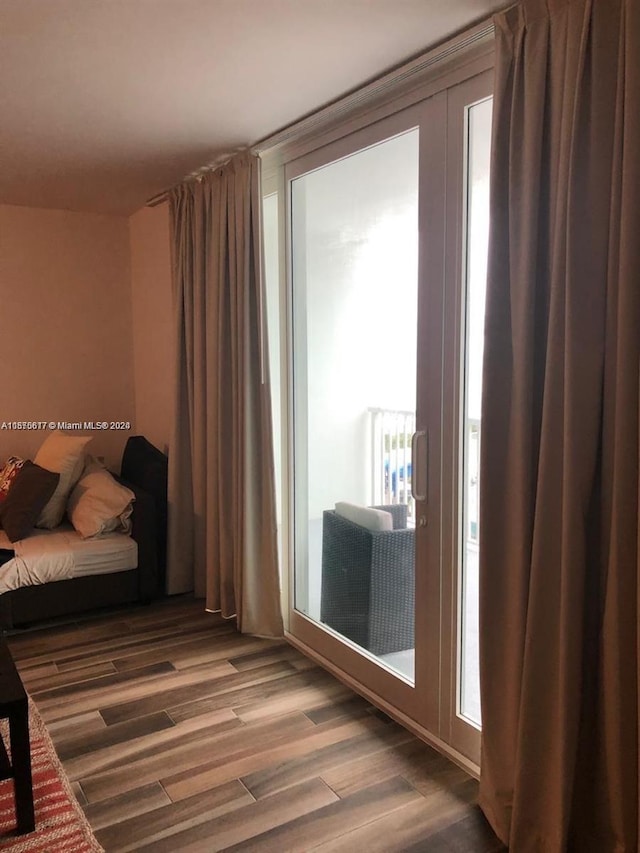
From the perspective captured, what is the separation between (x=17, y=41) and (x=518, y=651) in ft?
8.24

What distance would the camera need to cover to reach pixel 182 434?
13.9 feet

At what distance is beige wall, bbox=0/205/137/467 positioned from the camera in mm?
4855

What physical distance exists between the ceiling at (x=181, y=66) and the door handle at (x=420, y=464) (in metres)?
1.35

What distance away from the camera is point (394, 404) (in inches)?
119

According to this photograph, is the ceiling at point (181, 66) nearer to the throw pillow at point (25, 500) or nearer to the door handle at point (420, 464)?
the door handle at point (420, 464)

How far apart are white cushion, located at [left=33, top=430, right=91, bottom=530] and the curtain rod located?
179cm

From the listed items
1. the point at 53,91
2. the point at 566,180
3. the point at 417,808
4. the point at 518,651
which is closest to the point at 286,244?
the point at 53,91

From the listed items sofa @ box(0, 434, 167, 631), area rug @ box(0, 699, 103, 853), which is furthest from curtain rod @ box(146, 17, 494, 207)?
area rug @ box(0, 699, 103, 853)

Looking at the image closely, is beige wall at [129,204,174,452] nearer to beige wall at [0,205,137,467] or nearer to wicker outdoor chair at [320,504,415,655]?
beige wall at [0,205,137,467]

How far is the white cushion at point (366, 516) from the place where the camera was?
307 centimetres

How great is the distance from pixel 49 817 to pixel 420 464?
1.69 metres

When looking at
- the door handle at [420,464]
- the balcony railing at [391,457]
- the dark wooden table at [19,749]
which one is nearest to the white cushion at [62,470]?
the balcony railing at [391,457]

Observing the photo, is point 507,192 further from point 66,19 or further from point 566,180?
point 66,19

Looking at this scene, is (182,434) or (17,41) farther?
(182,434)
